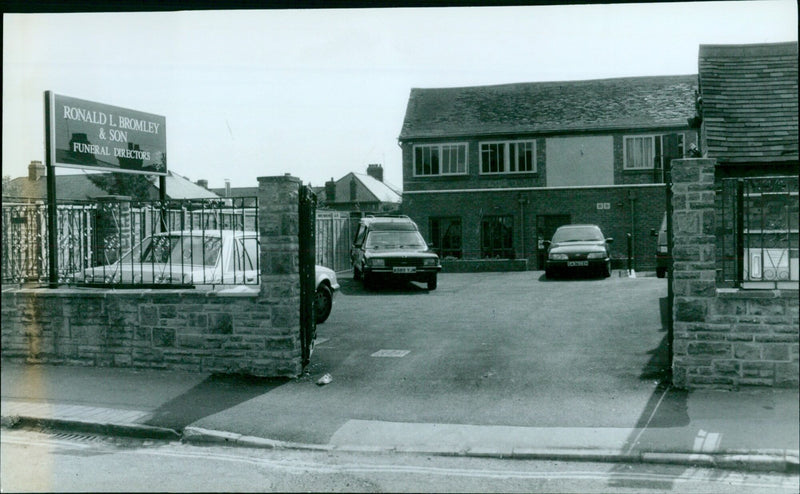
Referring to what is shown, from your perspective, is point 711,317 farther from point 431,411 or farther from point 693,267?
point 431,411

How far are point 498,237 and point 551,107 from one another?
250 inches

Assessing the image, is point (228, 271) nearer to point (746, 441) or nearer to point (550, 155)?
point (746, 441)

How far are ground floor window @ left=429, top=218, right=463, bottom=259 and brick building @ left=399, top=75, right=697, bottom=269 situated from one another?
4 centimetres

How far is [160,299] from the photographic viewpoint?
9469 millimetres

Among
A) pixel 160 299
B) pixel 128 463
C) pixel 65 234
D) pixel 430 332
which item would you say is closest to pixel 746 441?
pixel 128 463

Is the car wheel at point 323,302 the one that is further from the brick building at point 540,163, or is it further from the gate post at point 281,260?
the brick building at point 540,163

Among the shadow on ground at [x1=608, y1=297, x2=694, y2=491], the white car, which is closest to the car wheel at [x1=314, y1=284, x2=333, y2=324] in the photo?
the white car

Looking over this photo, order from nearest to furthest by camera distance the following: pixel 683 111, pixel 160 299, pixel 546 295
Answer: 1. pixel 160 299
2. pixel 546 295
3. pixel 683 111

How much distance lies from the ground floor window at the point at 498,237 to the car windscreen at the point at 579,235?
372 inches

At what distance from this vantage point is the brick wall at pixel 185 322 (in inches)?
356

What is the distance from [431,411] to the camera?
776cm

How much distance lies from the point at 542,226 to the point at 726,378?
24.9 m

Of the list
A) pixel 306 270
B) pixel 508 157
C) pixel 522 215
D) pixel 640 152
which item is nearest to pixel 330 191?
pixel 508 157

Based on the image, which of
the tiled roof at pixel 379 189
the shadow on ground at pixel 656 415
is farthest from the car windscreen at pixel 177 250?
the tiled roof at pixel 379 189
